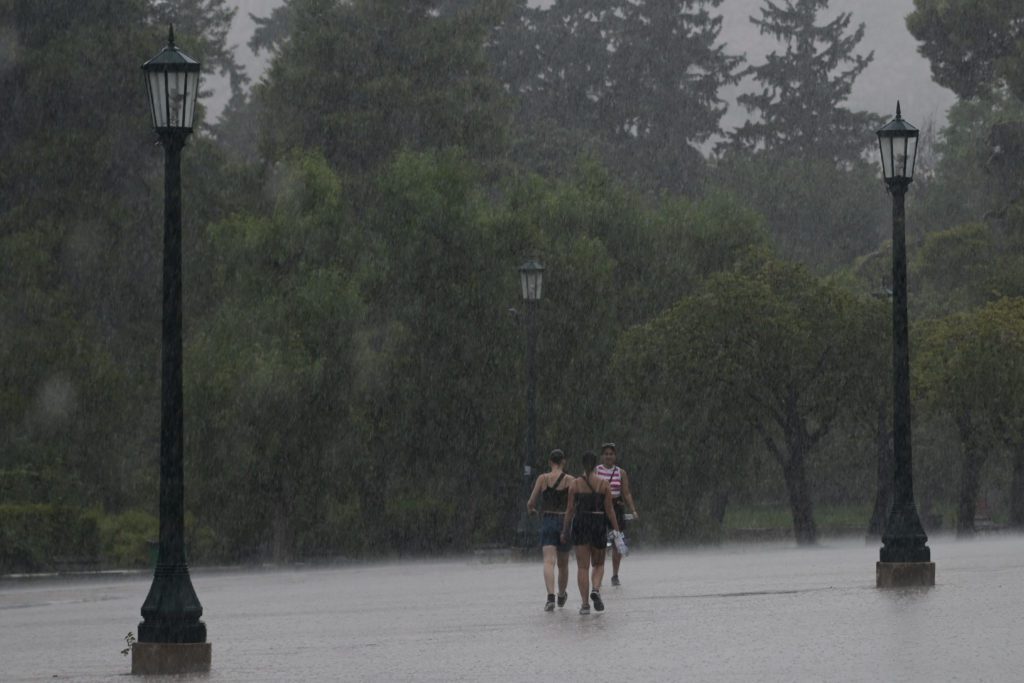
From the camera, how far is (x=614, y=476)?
26.0m

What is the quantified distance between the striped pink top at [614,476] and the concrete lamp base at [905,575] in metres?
3.44

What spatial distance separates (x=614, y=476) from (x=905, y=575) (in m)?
3.82

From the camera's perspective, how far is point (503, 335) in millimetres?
56688

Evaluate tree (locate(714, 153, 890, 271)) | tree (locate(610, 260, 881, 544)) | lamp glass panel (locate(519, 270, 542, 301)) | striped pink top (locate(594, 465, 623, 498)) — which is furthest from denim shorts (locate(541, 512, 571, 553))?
tree (locate(714, 153, 890, 271))

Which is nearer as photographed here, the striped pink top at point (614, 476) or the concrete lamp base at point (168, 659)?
the concrete lamp base at point (168, 659)

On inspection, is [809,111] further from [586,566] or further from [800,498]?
[586,566]

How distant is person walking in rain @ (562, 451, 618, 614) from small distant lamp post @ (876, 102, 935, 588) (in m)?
4.52

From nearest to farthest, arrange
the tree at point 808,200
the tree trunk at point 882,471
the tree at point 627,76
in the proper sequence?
the tree trunk at point 882,471, the tree at point 627,76, the tree at point 808,200

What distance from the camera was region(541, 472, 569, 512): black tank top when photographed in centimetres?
2327

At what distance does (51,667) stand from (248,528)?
114 ft

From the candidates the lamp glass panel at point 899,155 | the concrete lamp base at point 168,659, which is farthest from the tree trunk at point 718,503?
the concrete lamp base at point 168,659

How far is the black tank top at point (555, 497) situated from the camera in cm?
2327

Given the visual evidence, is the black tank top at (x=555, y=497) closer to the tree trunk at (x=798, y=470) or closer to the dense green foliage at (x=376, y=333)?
the dense green foliage at (x=376, y=333)

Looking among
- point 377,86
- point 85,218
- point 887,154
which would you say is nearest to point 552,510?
point 887,154
